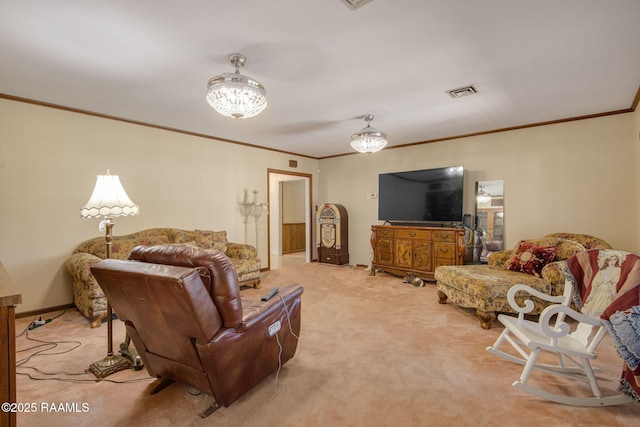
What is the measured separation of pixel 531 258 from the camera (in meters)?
3.42

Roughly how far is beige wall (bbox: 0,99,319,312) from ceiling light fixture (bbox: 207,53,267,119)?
250 centimetres

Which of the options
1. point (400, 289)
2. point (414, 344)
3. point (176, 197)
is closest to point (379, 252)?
point (400, 289)

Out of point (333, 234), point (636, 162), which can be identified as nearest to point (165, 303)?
point (333, 234)

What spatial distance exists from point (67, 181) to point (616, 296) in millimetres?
5226

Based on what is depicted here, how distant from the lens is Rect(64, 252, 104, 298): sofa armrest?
303 centimetres

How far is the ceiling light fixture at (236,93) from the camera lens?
7.47ft

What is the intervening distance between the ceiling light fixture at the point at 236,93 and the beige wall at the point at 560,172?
3.85 m

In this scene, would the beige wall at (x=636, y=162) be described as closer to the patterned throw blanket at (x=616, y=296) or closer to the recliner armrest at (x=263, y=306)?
the patterned throw blanket at (x=616, y=296)

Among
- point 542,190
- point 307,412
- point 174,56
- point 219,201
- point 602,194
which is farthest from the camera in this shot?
point 219,201

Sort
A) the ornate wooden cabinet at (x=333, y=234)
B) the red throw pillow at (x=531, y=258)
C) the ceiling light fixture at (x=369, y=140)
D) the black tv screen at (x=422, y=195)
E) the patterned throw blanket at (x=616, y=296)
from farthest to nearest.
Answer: the ornate wooden cabinet at (x=333, y=234) < the black tv screen at (x=422, y=195) < the ceiling light fixture at (x=369, y=140) < the red throw pillow at (x=531, y=258) < the patterned throw blanket at (x=616, y=296)

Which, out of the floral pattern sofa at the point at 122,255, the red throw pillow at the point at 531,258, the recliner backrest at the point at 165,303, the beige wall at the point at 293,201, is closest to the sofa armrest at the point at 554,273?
the red throw pillow at the point at 531,258

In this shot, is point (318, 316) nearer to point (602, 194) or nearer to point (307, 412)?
point (307, 412)

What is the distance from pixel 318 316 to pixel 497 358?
1.73 metres

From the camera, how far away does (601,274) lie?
200 cm
